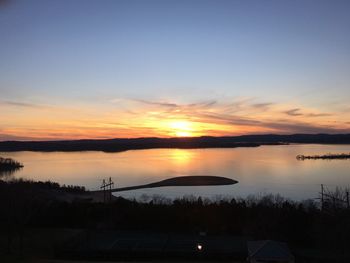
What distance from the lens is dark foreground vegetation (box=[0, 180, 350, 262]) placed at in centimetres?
1984

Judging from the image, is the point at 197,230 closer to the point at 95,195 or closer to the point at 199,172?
the point at 95,195

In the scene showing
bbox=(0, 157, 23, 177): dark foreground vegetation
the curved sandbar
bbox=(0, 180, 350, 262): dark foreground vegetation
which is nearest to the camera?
bbox=(0, 180, 350, 262): dark foreground vegetation

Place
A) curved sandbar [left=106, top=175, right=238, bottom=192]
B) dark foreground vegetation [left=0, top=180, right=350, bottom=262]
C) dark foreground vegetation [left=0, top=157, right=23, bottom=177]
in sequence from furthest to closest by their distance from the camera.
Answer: dark foreground vegetation [left=0, top=157, right=23, bottom=177], curved sandbar [left=106, top=175, right=238, bottom=192], dark foreground vegetation [left=0, top=180, right=350, bottom=262]

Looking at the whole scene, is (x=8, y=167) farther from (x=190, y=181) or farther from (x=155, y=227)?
(x=155, y=227)

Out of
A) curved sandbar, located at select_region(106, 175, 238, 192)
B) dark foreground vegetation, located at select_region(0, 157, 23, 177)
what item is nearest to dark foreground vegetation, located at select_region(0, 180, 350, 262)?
curved sandbar, located at select_region(106, 175, 238, 192)

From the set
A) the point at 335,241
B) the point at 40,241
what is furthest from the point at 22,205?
the point at 335,241

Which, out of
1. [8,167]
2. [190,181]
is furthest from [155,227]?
[8,167]

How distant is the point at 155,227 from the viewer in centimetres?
2717

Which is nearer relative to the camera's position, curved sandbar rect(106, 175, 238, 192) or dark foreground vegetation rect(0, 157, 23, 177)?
curved sandbar rect(106, 175, 238, 192)

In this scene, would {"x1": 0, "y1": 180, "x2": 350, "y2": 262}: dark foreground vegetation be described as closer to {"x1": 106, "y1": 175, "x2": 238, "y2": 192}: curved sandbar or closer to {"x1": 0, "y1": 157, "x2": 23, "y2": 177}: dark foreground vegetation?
{"x1": 106, "y1": 175, "x2": 238, "y2": 192}: curved sandbar

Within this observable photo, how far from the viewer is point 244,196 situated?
138ft

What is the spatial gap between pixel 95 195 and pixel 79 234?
68.6 feet

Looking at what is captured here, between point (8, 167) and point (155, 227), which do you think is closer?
point (155, 227)

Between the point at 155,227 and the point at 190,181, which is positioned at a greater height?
the point at 190,181
